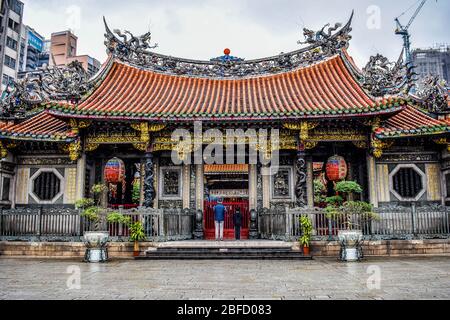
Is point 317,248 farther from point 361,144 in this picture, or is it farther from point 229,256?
point 361,144

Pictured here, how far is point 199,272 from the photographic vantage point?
326 inches

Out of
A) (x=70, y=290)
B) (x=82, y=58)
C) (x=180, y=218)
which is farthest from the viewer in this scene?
(x=82, y=58)

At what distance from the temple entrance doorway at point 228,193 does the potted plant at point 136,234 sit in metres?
3.23

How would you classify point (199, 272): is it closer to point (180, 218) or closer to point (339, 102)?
point (180, 218)

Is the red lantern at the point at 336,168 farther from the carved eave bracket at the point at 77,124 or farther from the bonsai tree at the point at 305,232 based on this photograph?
the carved eave bracket at the point at 77,124

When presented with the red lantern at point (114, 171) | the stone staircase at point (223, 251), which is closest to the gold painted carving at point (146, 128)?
the red lantern at point (114, 171)

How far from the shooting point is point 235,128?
43.9 ft

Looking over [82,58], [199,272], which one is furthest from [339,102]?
[82,58]

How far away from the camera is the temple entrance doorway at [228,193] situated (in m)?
14.6

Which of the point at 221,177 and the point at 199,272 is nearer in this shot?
the point at 199,272

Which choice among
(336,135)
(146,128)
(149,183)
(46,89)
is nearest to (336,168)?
(336,135)

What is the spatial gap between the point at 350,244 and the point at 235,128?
5452 millimetres

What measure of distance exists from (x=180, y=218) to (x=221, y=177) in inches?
215

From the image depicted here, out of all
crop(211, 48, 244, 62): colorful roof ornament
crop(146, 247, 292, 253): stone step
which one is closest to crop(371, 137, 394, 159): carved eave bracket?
crop(146, 247, 292, 253): stone step
